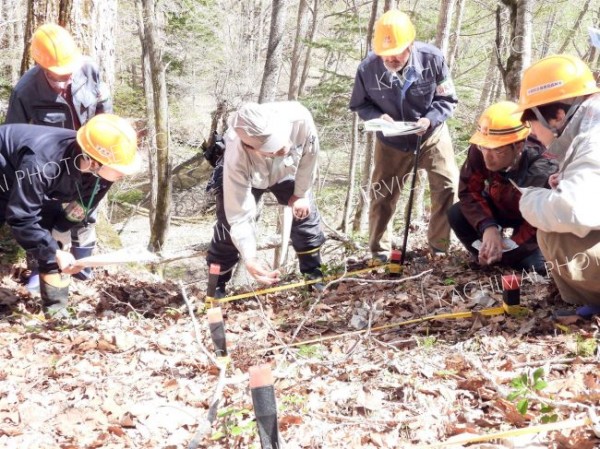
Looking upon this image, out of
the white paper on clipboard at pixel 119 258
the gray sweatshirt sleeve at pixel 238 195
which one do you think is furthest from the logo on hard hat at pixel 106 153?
the gray sweatshirt sleeve at pixel 238 195

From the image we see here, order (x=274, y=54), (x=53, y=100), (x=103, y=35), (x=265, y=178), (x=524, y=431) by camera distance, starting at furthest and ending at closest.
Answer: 1. (x=274, y=54)
2. (x=103, y=35)
3. (x=53, y=100)
4. (x=265, y=178)
5. (x=524, y=431)

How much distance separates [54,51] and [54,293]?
2171 millimetres

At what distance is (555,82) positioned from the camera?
3.41 meters

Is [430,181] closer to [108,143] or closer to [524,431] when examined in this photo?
[108,143]

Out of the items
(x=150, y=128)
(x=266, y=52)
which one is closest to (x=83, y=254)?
(x=266, y=52)

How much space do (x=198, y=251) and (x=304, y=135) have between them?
275cm

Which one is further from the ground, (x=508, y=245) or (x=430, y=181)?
(x=430, y=181)

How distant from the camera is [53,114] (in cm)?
518

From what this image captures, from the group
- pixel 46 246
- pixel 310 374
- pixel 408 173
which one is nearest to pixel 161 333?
pixel 46 246

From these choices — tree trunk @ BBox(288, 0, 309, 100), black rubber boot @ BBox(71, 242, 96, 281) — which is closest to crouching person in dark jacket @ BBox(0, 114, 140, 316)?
black rubber boot @ BBox(71, 242, 96, 281)

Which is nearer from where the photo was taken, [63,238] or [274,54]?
[63,238]

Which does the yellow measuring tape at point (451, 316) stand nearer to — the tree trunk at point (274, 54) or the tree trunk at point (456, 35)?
the tree trunk at point (274, 54)

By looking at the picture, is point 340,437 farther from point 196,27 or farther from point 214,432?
point 196,27

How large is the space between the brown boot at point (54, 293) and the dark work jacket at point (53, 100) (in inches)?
60.4
